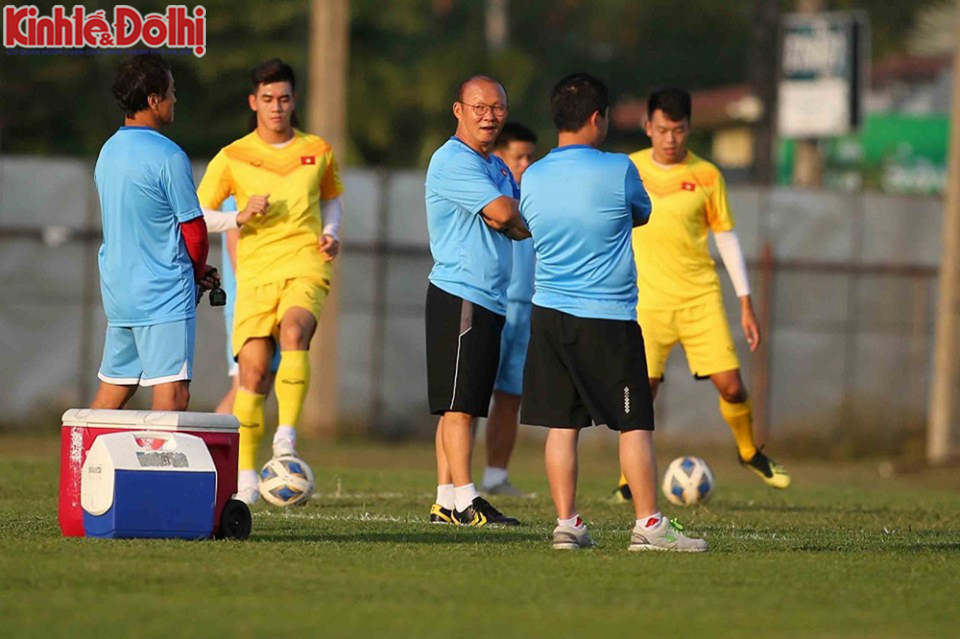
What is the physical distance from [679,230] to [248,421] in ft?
9.85

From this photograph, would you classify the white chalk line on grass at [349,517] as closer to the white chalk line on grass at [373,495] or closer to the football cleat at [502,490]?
the white chalk line on grass at [373,495]

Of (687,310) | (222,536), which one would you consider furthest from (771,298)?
(222,536)

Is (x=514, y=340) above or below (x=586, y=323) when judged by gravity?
below

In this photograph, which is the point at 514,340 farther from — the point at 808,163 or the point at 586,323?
the point at 808,163

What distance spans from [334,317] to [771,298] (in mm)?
5401

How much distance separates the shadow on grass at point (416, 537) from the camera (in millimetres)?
8602

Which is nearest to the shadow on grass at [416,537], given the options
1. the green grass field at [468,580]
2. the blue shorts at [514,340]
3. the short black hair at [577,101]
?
the green grass field at [468,580]

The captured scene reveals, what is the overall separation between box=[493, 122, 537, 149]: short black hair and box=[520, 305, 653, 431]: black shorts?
14.5 feet

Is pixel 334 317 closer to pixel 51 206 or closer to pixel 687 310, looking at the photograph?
pixel 51 206

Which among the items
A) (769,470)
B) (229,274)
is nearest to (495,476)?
(769,470)

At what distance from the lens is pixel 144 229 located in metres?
9.19

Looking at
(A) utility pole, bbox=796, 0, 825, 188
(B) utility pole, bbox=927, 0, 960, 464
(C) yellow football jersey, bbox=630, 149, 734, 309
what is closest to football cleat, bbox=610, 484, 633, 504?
(C) yellow football jersey, bbox=630, 149, 734, 309

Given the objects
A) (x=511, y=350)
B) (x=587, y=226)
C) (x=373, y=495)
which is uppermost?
(x=587, y=226)

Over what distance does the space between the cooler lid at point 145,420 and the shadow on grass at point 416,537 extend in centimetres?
57
